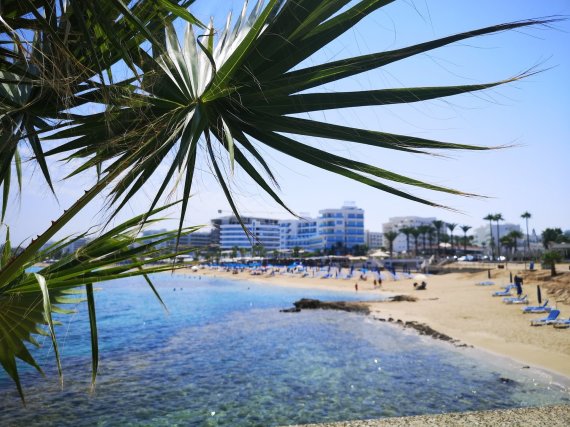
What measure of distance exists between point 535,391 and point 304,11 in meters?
12.6

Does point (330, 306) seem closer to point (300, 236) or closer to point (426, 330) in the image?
point (426, 330)

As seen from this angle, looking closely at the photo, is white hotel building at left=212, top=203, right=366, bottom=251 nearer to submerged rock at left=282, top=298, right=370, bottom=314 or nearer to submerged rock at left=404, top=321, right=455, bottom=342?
submerged rock at left=282, top=298, right=370, bottom=314

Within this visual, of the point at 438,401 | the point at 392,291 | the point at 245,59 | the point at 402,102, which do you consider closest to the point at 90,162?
the point at 245,59

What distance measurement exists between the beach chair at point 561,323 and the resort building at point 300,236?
117912 mm

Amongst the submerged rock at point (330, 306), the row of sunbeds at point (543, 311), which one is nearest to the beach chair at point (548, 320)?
the row of sunbeds at point (543, 311)

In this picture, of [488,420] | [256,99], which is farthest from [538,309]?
[256,99]

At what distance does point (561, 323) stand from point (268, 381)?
14.0m

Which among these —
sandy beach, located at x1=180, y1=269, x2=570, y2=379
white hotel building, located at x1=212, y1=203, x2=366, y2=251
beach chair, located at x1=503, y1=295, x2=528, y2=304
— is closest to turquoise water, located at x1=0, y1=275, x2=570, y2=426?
sandy beach, located at x1=180, y1=269, x2=570, y2=379

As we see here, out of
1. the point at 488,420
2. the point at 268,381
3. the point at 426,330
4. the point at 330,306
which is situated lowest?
the point at 330,306

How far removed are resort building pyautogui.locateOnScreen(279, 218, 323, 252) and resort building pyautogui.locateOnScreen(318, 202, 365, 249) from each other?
12.0 ft

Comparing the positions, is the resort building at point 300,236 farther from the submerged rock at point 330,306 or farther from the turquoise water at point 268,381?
the turquoise water at point 268,381

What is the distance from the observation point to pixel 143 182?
204 centimetres

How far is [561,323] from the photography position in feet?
57.6

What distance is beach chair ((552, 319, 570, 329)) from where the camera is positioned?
17.2 metres
